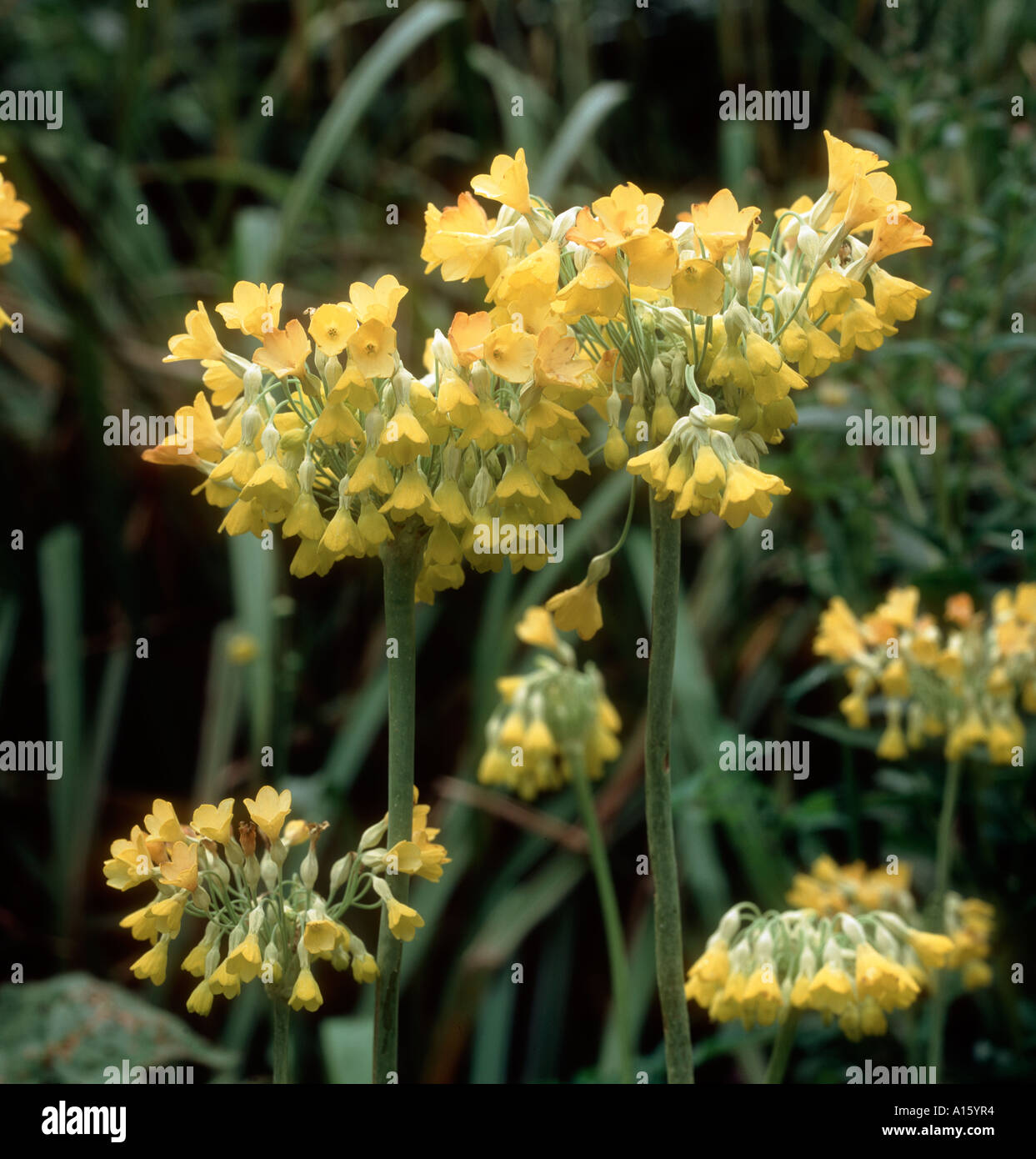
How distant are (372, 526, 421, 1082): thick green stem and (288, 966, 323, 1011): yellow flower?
2.6 inches

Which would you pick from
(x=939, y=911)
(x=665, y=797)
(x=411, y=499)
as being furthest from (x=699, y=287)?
(x=939, y=911)

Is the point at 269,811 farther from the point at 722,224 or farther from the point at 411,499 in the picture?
the point at 722,224

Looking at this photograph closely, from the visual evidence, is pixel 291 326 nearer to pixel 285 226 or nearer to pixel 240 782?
pixel 285 226

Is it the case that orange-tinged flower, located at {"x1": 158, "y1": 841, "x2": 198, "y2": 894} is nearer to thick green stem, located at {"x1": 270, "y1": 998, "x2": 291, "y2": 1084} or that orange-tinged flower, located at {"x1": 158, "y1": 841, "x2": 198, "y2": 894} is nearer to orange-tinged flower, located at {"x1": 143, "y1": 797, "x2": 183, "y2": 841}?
orange-tinged flower, located at {"x1": 143, "y1": 797, "x2": 183, "y2": 841}

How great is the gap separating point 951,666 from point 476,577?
128 centimetres

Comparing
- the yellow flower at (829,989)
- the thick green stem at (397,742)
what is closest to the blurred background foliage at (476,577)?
the yellow flower at (829,989)

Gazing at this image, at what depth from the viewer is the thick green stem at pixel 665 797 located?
0.92 metres

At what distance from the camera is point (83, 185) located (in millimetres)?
2816

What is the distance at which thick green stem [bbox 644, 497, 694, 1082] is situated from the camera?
3.03 feet

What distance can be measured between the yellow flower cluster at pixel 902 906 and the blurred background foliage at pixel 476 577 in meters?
0.10

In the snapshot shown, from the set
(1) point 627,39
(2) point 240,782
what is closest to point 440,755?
(2) point 240,782

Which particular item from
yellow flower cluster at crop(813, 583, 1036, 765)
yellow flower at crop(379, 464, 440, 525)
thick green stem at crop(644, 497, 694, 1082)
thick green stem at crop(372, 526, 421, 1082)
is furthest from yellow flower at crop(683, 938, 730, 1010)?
yellow flower cluster at crop(813, 583, 1036, 765)

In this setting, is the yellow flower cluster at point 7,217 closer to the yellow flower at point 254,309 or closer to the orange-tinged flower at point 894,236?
the yellow flower at point 254,309

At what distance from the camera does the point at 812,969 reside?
3.37 ft
